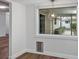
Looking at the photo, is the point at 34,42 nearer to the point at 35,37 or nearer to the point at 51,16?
the point at 35,37

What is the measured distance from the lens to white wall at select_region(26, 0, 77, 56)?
3.82 meters

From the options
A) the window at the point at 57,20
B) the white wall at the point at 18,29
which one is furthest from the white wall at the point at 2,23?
the window at the point at 57,20

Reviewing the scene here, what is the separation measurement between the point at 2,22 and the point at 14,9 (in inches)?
250

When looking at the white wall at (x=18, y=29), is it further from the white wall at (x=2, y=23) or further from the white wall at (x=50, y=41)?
the white wall at (x=2, y=23)

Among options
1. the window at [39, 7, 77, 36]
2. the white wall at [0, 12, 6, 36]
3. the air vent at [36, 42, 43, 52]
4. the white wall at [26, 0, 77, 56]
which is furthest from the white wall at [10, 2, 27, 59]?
the white wall at [0, 12, 6, 36]

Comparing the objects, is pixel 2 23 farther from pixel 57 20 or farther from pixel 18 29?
pixel 57 20

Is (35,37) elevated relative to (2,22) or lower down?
lower down

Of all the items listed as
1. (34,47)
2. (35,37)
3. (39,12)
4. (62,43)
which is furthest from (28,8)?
(62,43)

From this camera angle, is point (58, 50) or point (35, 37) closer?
point (58, 50)

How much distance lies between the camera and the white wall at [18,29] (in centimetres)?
376

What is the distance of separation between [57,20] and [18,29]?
1.80 meters

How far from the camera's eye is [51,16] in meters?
4.44

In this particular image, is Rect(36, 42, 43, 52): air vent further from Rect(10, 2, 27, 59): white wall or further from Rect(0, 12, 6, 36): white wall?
Rect(0, 12, 6, 36): white wall

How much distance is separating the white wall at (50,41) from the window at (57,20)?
0.37 m
